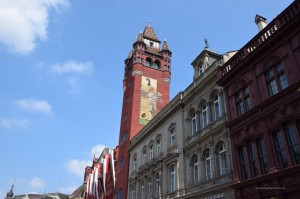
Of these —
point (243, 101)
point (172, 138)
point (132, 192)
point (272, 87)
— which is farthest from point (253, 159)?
point (132, 192)

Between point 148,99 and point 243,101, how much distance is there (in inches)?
1079

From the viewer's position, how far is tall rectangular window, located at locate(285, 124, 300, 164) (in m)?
13.8

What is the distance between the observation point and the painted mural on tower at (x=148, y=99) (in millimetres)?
43125

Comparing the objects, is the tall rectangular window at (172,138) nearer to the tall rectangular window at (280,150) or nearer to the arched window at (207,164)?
the arched window at (207,164)

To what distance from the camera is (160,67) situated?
166 feet

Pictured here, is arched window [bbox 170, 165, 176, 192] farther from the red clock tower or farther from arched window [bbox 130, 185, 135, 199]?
the red clock tower

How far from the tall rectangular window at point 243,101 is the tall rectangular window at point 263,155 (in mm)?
2390

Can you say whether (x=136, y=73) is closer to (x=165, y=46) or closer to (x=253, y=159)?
(x=165, y=46)

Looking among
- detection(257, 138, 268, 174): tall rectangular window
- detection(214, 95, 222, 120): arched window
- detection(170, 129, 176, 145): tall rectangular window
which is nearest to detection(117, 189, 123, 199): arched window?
detection(170, 129, 176, 145): tall rectangular window

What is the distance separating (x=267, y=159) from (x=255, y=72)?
547cm

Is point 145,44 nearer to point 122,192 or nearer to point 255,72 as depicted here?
point 122,192

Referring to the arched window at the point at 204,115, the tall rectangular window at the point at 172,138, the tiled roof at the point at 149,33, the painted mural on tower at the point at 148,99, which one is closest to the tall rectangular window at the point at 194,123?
the arched window at the point at 204,115

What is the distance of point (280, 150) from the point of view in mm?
14836

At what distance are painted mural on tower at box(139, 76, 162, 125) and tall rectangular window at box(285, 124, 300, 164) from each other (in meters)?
29.1
